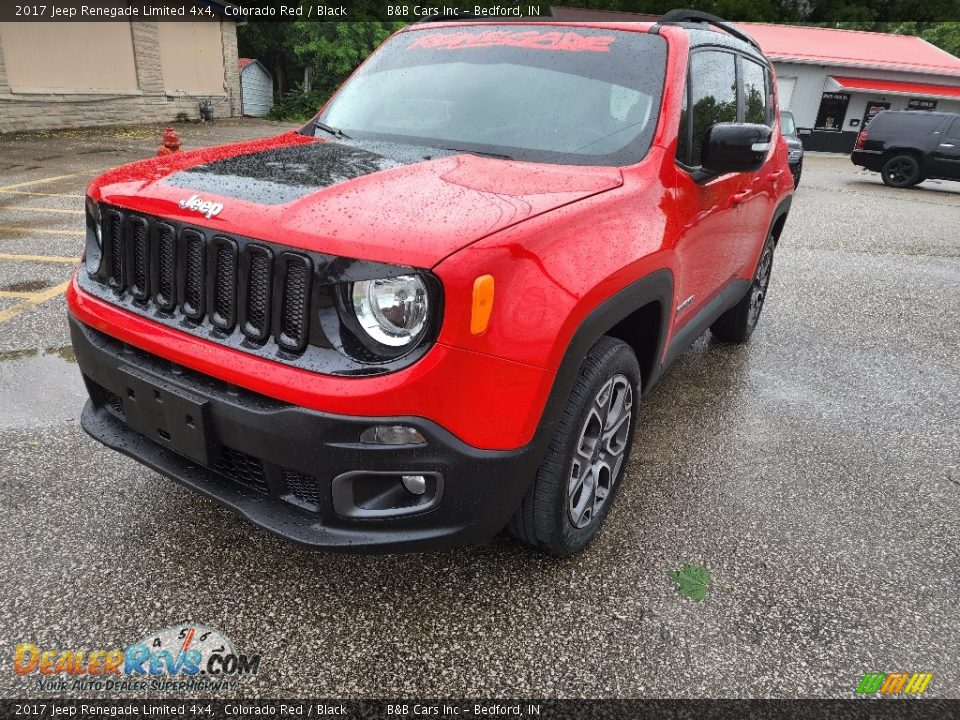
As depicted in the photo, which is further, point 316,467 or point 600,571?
point 600,571

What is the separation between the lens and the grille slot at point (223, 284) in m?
1.89

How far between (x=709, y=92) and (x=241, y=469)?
2.54 m

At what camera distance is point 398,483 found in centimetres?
194

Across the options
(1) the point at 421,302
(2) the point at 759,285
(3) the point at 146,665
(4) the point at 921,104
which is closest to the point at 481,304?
(1) the point at 421,302

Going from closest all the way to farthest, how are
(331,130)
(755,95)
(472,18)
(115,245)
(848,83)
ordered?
(115,245)
(331,130)
(472,18)
(755,95)
(848,83)

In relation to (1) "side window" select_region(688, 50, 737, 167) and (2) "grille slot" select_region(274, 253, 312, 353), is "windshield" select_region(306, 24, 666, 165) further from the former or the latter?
(2) "grille slot" select_region(274, 253, 312, 353)

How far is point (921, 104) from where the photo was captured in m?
30.9

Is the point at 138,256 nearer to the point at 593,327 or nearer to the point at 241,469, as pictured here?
the point at 241,469

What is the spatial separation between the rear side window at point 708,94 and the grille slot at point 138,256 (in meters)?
1.95

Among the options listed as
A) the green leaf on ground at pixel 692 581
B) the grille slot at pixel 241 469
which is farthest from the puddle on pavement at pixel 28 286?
the green leaf on ground at pixel 692 581

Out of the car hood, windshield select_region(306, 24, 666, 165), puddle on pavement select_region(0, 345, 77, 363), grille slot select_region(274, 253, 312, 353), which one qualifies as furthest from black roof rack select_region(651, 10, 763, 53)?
puddle on pavement select_region(0, 345, 77, 363)

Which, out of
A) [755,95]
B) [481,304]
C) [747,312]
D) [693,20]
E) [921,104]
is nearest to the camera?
[481,304]

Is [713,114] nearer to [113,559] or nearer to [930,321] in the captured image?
[113,559]

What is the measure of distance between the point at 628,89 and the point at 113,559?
259 cm
